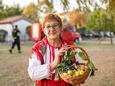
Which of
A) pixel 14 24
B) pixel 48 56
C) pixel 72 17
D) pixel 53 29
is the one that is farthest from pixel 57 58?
pixel 14 24

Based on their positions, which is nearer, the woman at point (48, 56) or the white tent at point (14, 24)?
the woman at point (48, 56)

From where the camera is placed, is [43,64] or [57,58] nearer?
[57,58]

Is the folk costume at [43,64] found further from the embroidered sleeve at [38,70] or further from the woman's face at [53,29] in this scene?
the woman's face at [53,29]

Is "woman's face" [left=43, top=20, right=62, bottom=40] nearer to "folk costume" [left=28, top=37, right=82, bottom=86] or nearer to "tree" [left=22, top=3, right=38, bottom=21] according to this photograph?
"folk costume" [left=28, top=37, right=82, bottom=86]

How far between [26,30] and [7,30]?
2964mm

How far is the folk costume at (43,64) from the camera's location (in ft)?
12.6

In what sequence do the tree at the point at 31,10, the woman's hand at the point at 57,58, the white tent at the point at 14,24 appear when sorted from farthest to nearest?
the white tent at the point at 14,24, the tree at the point at 31,10, the woman's hand at the point at 57,58

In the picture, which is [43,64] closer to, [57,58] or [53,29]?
[57,58]

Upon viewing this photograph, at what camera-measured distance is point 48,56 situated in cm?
392

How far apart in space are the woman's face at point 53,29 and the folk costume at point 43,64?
0.41ft

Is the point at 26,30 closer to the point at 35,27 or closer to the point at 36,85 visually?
the point at 35,27

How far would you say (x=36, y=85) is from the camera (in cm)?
404

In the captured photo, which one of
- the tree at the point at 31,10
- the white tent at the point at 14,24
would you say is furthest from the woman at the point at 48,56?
the white tent at the point at 14,24

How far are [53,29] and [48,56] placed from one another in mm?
277
